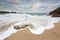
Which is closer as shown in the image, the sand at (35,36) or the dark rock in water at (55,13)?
the sand at (35,36)

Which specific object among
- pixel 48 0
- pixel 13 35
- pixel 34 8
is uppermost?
pixel 48 0

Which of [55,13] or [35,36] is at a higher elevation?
[55,13]

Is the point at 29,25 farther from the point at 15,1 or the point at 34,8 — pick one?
the point at 15,1

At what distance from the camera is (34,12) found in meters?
2.00

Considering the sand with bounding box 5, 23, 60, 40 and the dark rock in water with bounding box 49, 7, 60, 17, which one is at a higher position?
the dark rock in water with bounding box 49, 7, 60, 17

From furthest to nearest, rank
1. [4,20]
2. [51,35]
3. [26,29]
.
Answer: [4,20] → [26,29] → [51,35]

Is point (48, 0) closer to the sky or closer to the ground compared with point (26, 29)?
closer to the sky

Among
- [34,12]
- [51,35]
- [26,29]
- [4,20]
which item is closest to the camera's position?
[51,35]

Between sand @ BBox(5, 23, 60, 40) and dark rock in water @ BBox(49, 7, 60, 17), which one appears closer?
sand @ BBox(5, 23, 60, 40)

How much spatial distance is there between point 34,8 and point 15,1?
0.35 meters

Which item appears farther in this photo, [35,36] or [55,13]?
[55,13]

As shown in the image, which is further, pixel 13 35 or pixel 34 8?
pixel 34 8

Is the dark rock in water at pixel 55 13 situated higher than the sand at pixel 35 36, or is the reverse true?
the dark rock in water at pixel 55 13

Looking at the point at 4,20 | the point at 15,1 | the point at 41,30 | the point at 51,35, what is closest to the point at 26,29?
the point at 41,30
